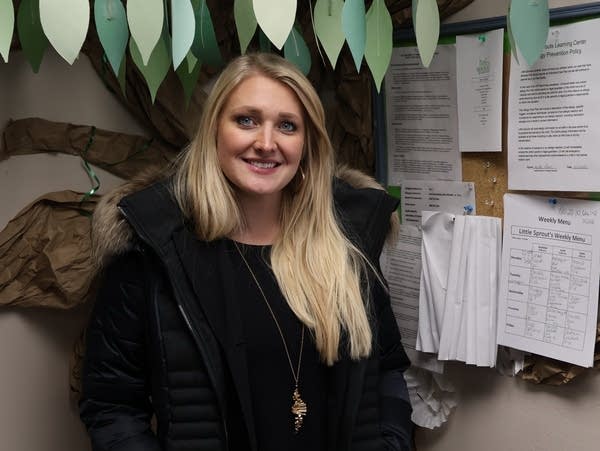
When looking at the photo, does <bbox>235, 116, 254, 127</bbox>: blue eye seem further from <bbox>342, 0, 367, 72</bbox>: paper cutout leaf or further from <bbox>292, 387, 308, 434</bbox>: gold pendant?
<bbox>292, 387, 308, 434</bbox>: gold pendant

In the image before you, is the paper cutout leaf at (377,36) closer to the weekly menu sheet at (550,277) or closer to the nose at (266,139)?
the nose at (266,139)

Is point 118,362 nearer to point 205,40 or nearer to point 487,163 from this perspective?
point 205,40

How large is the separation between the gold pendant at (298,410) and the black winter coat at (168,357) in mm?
64

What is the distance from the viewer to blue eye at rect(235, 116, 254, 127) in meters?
1.20

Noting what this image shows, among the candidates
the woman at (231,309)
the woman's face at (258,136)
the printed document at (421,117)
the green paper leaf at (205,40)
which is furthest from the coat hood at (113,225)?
the printed document at (421,117)

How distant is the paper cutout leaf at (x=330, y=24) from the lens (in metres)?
1.21

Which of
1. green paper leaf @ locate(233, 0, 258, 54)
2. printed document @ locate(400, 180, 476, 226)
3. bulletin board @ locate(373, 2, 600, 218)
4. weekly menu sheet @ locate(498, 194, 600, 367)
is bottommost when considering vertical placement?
weekly menu sheet @ locate(498, 194, 600, 367)

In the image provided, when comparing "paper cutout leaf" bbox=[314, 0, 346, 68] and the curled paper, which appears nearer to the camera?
"paper cutout leaf" bbox=[314, 0, 346, 68]

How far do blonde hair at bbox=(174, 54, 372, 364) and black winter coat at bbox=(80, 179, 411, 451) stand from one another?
0.04 metres

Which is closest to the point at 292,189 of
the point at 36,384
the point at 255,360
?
the point at 255,360

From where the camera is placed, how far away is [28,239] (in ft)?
4.73

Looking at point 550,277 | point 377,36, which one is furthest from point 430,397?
point 377,36

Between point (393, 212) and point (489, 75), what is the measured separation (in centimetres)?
36

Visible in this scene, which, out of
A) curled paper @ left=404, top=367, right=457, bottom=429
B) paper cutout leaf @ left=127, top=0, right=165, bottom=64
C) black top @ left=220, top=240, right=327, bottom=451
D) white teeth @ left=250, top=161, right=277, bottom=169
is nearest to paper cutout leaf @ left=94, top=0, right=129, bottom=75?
paper cutout leaf @ left=127, top=0, right=165, bottom=64
